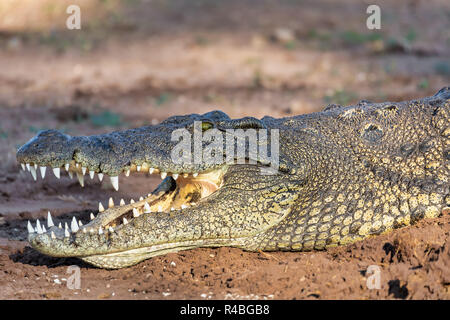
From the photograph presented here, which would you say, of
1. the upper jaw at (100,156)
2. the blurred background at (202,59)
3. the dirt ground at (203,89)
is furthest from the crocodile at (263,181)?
the blurred background at (202,59)

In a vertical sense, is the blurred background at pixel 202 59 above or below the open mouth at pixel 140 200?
above

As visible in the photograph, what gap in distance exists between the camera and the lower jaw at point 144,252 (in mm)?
3914

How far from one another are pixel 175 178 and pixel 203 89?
273 inches

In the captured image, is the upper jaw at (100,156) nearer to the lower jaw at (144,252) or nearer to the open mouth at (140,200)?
the open mouth at (140,200)

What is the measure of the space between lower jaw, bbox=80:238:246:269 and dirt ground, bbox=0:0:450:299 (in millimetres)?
56

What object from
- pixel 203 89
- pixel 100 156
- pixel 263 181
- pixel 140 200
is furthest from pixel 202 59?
pixel 100 156

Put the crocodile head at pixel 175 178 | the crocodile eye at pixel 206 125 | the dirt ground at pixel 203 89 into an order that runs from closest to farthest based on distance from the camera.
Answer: the dirt ground at pixel 203 89 → the crocodile head at pixel 175 178 → the crocodile eye at pixel 206 125

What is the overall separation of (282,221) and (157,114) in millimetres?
5588

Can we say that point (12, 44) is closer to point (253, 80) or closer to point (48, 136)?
point (253, 80)

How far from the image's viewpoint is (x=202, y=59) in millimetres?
12070

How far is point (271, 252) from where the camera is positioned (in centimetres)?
415

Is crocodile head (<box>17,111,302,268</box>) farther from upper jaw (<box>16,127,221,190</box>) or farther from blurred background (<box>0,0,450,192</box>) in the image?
blurred background (<box>0,0,450,192</box>)

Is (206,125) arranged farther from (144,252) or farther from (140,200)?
(144,252)
